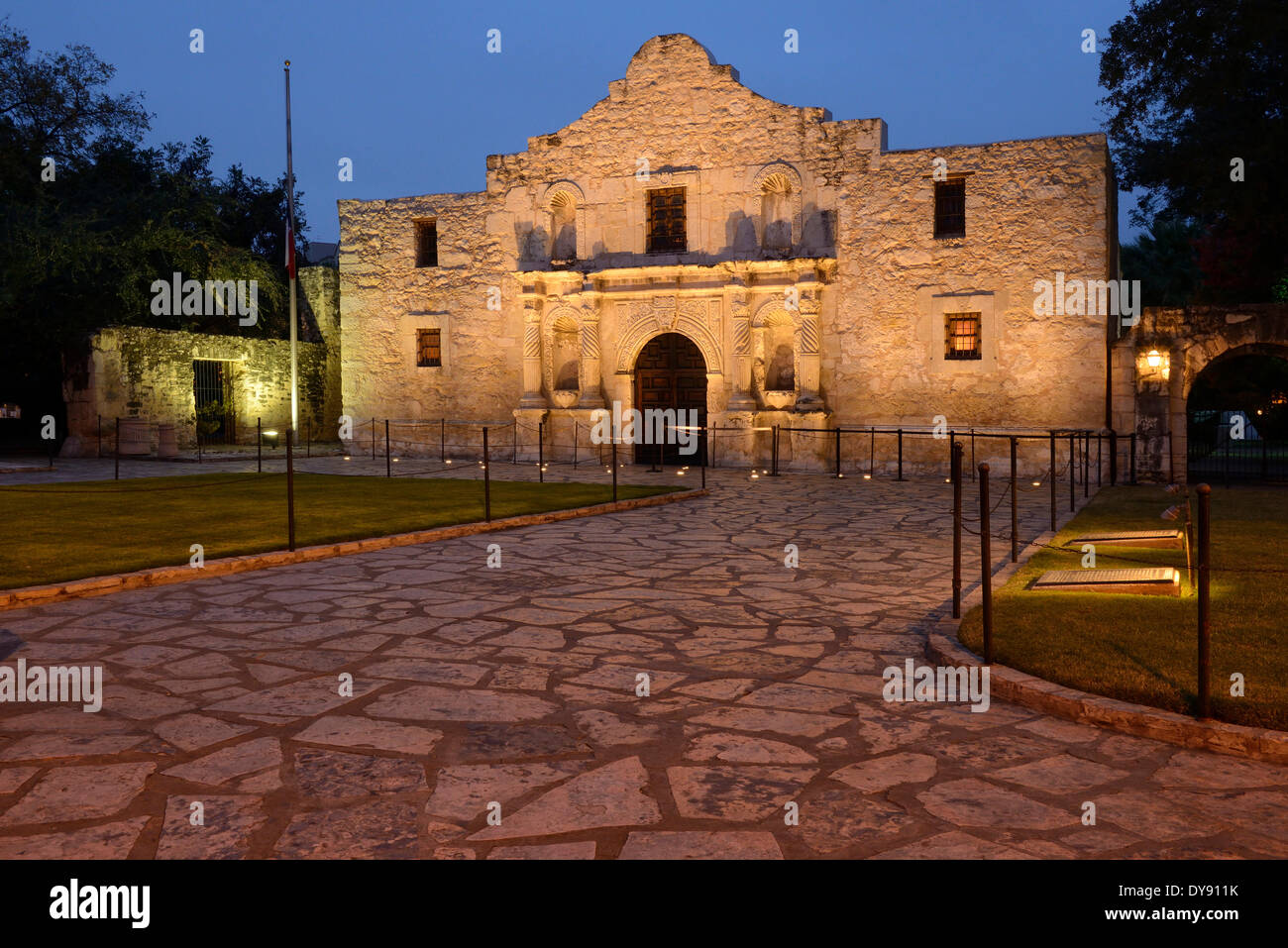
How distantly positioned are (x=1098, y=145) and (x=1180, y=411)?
17.9 feet

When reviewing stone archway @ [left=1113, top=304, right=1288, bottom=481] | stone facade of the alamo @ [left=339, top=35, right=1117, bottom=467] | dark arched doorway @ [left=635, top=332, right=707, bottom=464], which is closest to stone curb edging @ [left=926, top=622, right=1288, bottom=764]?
stone archway @ [left=1113, top=304, right=1288, bottom=481]

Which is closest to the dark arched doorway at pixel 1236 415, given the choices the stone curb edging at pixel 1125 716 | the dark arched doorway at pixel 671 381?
the dark arched doorway at pixel 671 381

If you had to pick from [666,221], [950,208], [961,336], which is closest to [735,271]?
[666,221]

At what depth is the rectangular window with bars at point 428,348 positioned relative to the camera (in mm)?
24956

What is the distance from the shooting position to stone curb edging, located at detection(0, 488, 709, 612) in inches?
287

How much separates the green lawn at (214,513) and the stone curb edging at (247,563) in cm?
26

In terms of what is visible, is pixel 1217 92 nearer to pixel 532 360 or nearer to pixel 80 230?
pixel 532 360

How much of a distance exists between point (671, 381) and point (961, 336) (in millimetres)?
6424

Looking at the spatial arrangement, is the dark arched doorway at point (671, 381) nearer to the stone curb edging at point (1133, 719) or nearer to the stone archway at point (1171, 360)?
the stone archway at point (1171, 360)

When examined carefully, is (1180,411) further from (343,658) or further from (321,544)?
(343,658)

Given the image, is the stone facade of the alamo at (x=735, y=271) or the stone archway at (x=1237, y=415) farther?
the stone archway at (x=1237, y=415)

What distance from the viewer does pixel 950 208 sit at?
20250mm

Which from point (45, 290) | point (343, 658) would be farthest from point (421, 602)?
point (45, 290)

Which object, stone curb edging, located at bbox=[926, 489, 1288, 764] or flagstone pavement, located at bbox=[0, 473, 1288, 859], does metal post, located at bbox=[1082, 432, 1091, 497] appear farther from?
stone curb edging, located at bbox=[926, 489, 1288, 764]
